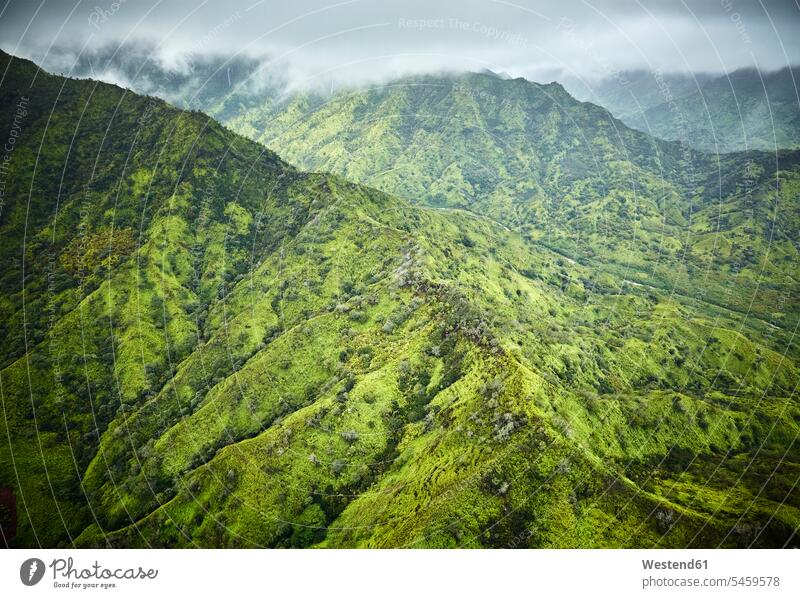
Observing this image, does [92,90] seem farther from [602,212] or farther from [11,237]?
[602,212]

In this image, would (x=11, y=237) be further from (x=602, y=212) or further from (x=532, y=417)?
(x=602, y=212)

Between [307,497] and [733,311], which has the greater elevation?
[307,497]

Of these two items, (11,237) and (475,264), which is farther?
(475,264)

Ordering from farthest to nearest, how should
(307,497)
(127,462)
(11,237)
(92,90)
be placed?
A: (92,90) < (11,237) < (127,462) < (307,497)

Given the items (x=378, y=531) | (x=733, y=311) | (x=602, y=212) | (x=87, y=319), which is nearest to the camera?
(x=378, y=531)
